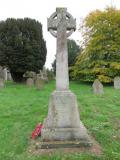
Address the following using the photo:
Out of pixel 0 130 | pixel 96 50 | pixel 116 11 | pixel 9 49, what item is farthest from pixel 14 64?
pixel 0 130

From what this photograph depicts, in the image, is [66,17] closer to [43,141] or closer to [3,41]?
[43,141]

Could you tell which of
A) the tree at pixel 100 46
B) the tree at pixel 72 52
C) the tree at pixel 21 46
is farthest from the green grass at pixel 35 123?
the tree at pixel 72 52

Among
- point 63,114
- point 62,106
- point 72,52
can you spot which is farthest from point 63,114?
point 72,52

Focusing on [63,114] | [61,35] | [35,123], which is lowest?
[35,123]

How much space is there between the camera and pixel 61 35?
8.55 meters

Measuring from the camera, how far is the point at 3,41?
3303cm

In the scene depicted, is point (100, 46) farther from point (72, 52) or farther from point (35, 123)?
point (35, 123)

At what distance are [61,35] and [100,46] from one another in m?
26.3

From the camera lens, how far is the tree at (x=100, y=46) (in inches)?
1341

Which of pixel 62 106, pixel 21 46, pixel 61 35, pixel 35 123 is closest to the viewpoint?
pixel 62 106

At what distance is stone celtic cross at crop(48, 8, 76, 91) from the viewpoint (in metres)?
8.38

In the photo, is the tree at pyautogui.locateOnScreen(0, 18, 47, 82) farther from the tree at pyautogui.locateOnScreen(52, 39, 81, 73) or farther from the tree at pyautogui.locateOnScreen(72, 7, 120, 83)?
the tree at pyautogui.locateOnScreen(52, 39, 81, 73)

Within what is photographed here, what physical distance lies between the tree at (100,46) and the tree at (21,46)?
4.07 m

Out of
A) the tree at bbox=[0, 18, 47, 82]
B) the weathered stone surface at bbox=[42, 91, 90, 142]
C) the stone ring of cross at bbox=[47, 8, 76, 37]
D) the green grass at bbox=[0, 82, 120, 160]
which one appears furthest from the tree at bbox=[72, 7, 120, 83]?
the weathered stone surface at bbox=[42, 91, 90, 142]
